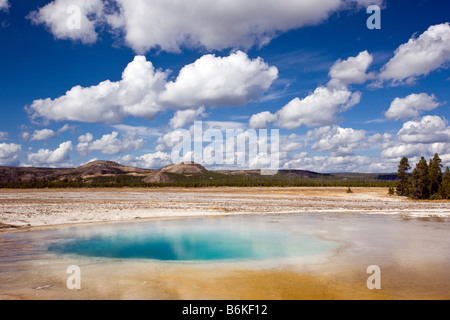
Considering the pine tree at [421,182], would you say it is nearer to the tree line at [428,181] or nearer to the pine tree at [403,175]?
the tree line at [428,181]

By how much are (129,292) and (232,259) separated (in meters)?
6.38

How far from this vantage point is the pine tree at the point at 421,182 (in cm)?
6612

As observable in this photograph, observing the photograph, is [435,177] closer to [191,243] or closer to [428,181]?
[428,181]

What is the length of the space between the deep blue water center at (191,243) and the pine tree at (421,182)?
52702 millimetres

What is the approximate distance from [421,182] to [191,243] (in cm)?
6257

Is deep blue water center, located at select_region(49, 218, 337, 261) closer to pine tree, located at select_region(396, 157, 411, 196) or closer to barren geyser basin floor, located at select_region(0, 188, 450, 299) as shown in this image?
barren geyser basin floor, located at select_region(0, 188, 450, 299)

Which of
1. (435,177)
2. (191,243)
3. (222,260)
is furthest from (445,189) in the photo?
(222,260)

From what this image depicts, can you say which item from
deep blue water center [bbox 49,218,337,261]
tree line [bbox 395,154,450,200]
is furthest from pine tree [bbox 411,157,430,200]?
deep blue water center [bbox 49,218,337,261]

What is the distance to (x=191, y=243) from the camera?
66.0 feet

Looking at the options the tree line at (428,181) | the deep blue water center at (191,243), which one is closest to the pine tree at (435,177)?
the tree line at (428,181)

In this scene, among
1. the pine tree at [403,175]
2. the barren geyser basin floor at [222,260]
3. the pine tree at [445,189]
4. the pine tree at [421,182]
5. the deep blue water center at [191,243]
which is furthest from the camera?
the pine tree at [403,175]

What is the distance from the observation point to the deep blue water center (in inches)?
660

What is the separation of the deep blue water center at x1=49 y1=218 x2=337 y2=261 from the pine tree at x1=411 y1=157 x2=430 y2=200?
52.7m
